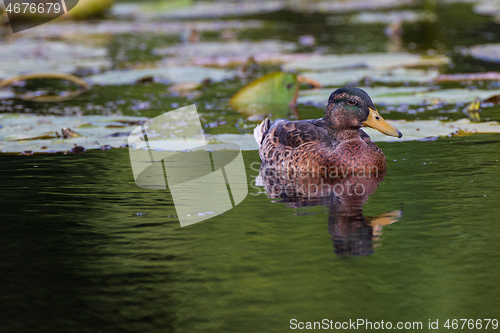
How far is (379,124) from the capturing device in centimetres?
606

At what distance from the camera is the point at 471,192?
16.8ft

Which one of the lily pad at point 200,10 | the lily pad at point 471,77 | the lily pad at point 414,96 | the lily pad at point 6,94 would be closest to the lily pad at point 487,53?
the lily pad at point 471,77

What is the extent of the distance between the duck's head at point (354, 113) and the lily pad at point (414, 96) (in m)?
2.92

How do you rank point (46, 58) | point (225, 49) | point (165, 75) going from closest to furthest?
point (165, 75), point (46, 58), point (225, 49)

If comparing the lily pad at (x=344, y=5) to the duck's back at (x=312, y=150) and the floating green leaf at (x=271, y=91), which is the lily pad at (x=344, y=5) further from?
the duck's back at (x=312, y=150)

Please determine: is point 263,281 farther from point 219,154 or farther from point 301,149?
point 219,154

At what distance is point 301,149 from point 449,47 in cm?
968

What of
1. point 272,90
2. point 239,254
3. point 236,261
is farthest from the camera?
point 272,90

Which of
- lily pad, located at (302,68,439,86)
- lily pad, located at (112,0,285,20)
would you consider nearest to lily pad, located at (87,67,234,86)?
lily pad, located at (302,68,439,86)

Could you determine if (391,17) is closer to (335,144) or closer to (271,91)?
(271,91)

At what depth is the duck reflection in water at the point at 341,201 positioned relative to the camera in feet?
13.6

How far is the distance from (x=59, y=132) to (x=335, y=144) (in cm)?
330

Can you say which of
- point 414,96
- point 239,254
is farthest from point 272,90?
point 239,254

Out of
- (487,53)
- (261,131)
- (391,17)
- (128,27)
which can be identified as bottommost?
(391,17)
